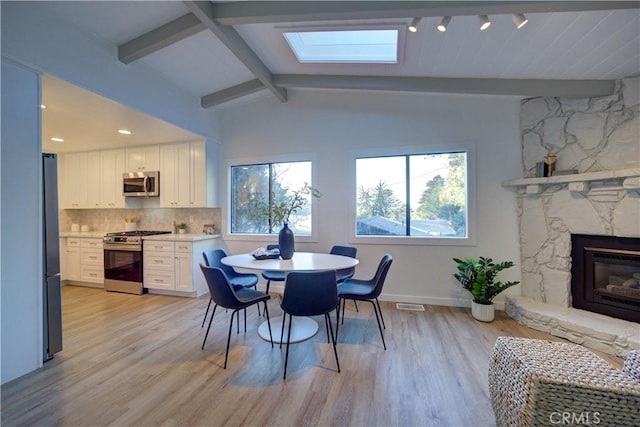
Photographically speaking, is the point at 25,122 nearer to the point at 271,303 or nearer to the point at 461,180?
the point at 271,303

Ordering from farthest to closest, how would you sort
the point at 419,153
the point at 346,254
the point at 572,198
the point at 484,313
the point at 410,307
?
the point at 419,153 → the point at 410,307 → the point at 346,254 → the point at 484,313 → the point at 572,198

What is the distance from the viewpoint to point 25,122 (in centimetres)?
208

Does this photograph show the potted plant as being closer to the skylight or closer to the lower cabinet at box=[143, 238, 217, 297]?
the skylight

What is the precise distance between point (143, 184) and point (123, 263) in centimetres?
132

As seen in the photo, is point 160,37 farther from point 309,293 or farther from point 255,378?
point 255,378

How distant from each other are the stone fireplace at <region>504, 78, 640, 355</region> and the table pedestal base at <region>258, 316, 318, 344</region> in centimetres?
239

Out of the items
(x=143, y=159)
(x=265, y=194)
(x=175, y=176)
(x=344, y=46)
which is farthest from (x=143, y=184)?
(x=344, y=46)

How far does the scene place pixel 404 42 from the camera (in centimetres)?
257

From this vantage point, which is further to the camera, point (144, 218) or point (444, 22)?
point (144, 218)

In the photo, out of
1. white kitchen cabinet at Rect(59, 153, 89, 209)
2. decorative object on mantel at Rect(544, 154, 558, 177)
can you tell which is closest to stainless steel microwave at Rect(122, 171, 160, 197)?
white kitchen cabinet at Rect(59, 153, 89, 209)

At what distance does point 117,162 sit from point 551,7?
595 cm

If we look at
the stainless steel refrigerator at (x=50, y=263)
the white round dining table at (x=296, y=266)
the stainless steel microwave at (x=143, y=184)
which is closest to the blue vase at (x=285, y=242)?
the white round dining table at (x=296, y=266)

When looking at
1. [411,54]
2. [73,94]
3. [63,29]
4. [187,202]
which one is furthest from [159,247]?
[411,54]

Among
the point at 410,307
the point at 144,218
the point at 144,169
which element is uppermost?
the point at 144,169
